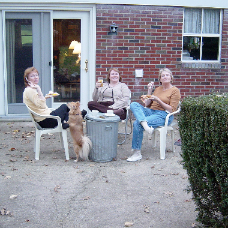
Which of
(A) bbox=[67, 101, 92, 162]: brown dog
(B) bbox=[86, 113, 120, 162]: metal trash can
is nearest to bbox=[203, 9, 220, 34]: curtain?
(B) bbox=[86, 113, 120, 162]: metal trash can

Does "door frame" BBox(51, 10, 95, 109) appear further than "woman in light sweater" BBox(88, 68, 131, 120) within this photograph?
Yes

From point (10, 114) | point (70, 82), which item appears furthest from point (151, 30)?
point (10, 114)

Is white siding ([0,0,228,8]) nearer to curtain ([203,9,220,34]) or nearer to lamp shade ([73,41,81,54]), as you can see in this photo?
curtain ([203,9,220,34])

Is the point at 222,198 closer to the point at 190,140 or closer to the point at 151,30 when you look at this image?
the point at 190,140

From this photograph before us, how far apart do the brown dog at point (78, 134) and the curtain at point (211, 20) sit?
4681 mm

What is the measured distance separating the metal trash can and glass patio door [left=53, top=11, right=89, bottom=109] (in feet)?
10.6

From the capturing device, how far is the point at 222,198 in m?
2.69

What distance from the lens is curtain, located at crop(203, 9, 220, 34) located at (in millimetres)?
8453

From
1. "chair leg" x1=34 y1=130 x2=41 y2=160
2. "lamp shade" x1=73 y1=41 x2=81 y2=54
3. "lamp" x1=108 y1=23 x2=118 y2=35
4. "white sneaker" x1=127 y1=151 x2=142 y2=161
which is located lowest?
"white sneaker" x1=127 y1=151 x2=142 y2=161

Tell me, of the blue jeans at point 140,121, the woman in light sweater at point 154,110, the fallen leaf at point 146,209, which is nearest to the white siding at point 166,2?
the woman in light sweater at point 154,110

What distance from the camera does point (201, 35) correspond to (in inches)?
335

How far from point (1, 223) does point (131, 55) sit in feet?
18.4

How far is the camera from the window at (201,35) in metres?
8.42

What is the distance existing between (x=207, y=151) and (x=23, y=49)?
6.39 metres
